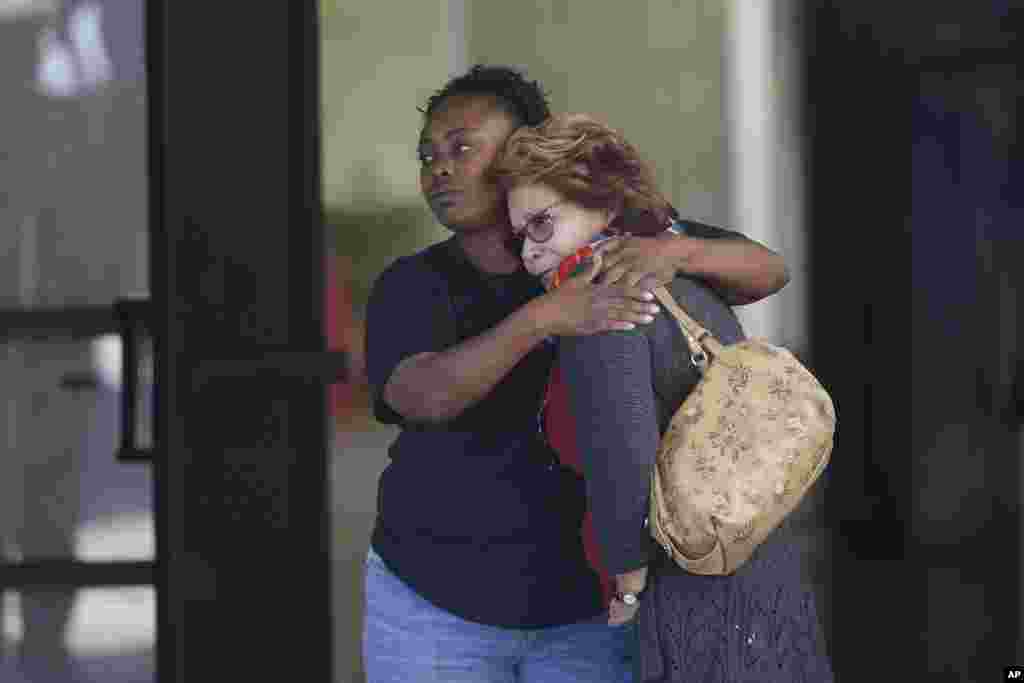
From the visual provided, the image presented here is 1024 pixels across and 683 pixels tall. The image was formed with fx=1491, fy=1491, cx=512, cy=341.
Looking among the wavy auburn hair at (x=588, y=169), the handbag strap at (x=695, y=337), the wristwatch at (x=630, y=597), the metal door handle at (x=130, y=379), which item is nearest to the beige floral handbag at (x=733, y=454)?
the handbag strap at (x=695, y=337)

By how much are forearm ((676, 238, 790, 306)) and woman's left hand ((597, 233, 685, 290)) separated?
0.02 metres

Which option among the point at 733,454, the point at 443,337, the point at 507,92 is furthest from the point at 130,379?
the point at 733,454

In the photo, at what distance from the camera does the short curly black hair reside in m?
2.15

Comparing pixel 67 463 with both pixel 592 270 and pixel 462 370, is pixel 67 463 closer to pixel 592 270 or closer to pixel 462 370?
pixel 462 370

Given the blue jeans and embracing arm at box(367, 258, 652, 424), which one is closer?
embracing arm at box(367, 258, 652, 424)

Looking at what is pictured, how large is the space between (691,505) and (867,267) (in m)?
1.51

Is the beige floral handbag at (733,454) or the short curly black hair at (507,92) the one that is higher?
the short curly black hair at (507,92)

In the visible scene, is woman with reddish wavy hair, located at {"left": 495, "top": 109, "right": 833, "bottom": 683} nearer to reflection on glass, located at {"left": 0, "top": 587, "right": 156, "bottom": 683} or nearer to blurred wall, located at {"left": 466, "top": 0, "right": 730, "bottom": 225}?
blurred wall, located at {"left": 466, "top": 0, "right": 730, "bottom": 225}

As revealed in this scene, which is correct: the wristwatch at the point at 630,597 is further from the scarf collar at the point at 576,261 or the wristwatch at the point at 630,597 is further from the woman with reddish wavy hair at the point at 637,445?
the scarf collar at the point at 576,261

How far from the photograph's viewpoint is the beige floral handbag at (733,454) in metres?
1.75

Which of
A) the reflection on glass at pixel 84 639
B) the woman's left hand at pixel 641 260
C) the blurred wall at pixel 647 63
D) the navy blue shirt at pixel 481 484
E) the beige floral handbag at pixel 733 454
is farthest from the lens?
the reflection on glass at pixel 84 639

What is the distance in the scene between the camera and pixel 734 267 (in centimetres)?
196

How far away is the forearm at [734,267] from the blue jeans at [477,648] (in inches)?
20.6

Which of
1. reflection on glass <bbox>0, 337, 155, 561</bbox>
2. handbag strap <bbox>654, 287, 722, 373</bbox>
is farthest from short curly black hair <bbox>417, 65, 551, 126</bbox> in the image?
reflection on glass <bbox>0, 337, 155, 561</bbox>
